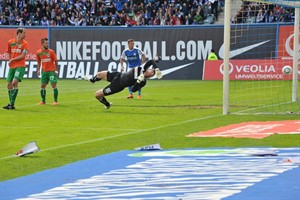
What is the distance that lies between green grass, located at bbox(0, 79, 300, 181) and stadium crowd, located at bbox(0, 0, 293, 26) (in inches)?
621

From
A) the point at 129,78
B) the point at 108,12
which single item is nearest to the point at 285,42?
the point at 108,12

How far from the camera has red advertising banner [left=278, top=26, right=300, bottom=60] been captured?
40188 millimetres

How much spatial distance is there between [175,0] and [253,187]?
137 feet

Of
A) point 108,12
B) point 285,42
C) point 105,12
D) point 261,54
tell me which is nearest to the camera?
point 285,42

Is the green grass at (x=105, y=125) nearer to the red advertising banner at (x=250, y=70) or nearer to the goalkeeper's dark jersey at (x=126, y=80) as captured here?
the goalkeeper's dark jersey at (x=126, y=80)

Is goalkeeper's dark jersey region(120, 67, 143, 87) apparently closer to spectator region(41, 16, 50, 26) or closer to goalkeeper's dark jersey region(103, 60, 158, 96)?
goalkeeper's dark jersey region(103, 60, 158, 96)

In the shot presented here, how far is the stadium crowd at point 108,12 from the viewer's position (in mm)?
50688

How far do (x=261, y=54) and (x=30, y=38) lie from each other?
12.9 m

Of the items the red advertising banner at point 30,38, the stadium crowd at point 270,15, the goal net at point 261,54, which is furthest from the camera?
the red advertising banner at point 30,38

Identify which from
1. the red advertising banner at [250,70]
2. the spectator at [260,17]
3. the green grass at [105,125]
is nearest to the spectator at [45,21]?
the red advertising banner at [250,70]

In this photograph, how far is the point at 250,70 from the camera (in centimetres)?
4244

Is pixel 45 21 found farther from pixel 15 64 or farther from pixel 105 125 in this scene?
pixel 105 125

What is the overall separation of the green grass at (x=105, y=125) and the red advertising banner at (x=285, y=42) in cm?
623

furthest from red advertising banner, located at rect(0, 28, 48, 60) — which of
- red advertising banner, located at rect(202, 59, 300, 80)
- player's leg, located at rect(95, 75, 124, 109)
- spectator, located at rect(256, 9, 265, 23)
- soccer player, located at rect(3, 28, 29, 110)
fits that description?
player's leg, located at rect(95, 75, 124, 109)
